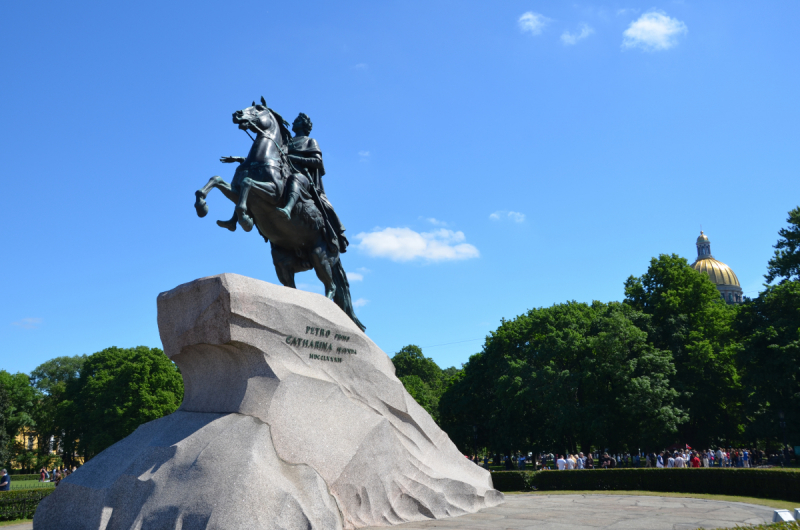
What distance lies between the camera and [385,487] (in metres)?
9.66

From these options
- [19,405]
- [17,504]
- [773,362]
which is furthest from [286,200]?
[19,405]

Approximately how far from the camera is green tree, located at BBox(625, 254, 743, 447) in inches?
1404

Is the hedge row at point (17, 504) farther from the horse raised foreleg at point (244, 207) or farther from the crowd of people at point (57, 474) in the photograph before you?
the horse raised foreleg at point (244, 207)

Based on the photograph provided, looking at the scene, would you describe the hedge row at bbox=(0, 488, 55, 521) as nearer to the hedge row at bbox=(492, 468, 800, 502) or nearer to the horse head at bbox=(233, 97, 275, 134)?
the horse head at bbox=(233, 97, 275, 134)

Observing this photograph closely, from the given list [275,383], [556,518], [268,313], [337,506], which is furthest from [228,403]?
[556,518]

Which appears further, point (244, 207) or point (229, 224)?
point (229, 224)

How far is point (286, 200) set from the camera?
1183cm

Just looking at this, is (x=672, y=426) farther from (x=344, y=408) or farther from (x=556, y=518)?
(x=344, y=408)

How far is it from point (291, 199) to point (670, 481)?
1567 centimetres

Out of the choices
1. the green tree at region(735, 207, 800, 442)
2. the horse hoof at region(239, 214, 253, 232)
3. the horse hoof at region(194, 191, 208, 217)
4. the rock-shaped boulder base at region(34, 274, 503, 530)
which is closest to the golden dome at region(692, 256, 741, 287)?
the green tree at region(735, 207, 800, 442)

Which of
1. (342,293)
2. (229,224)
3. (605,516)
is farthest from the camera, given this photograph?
(342,293)

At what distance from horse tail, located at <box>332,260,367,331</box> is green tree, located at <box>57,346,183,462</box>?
1308 inches

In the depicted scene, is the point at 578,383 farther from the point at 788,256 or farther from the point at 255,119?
the point at 255,119

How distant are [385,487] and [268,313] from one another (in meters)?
3.40
